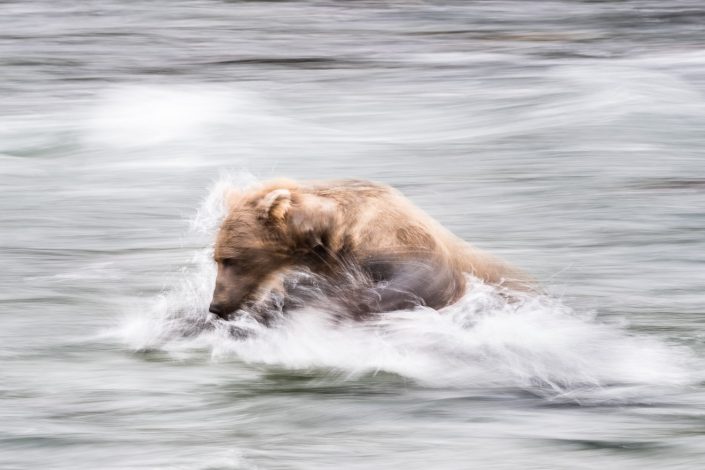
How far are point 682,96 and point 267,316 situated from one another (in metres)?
6.77

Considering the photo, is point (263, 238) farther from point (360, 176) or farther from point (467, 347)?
point (360, 176)

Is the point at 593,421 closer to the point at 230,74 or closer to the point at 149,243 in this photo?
the point at 149,243

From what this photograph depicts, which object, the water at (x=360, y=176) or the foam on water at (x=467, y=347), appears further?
the foam on water at (x=467, y=347)

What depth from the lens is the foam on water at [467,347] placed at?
5.77 metres

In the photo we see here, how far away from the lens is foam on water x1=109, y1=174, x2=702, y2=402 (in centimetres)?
577

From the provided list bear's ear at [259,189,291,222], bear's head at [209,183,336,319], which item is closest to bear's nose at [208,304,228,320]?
bear's head at [209,183,336,319]

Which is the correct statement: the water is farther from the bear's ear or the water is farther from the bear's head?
the bear's ear

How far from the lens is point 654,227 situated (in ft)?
27.4

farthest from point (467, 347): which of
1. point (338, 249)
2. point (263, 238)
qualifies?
point (263, 238)

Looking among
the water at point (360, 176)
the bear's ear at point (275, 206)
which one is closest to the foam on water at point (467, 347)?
Result: the water at point (360, 176)

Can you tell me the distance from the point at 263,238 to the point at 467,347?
98cm

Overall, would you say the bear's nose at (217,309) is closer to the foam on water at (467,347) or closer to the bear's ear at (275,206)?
the foam on water at (467,347)

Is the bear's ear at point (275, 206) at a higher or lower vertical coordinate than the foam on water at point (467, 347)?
higher

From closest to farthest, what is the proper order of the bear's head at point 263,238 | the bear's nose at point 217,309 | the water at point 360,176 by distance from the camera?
the water at point 360,176
the bear's head at point 263,238
the bear's nose at point 217,309
